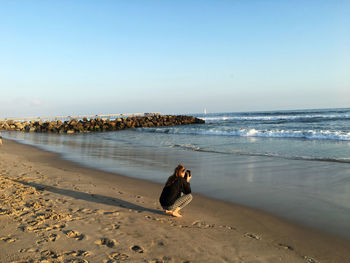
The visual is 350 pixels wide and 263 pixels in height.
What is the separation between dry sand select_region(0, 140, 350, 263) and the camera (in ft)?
11.0

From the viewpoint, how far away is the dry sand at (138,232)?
11.0 ft

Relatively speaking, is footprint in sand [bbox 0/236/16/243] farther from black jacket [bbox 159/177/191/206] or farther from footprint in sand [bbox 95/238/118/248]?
black jacket [bbox 159/177/191/206]

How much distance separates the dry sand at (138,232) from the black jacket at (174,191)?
274 mm

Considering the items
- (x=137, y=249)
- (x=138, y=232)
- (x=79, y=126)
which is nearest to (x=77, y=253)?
(x=137, y=249)

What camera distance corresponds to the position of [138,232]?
4.05 meters

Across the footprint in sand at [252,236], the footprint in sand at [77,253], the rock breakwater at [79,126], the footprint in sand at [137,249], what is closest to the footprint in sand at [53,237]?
the footprint in sand at [77,253]

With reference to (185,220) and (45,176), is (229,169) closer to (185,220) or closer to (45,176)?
(185,220)

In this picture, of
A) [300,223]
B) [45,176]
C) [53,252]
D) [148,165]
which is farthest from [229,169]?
[53,252]

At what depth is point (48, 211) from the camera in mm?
4836

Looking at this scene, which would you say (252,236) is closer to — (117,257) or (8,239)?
(117,257)

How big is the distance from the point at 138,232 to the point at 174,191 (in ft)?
3.72

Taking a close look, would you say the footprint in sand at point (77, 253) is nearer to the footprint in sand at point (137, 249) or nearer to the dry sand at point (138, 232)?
the dry sand at point (138, 232)

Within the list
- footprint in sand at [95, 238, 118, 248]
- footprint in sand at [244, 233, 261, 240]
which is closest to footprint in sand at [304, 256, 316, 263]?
footprint in sand at [244, 233, 261, 240]

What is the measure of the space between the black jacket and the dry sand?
0.27 m
